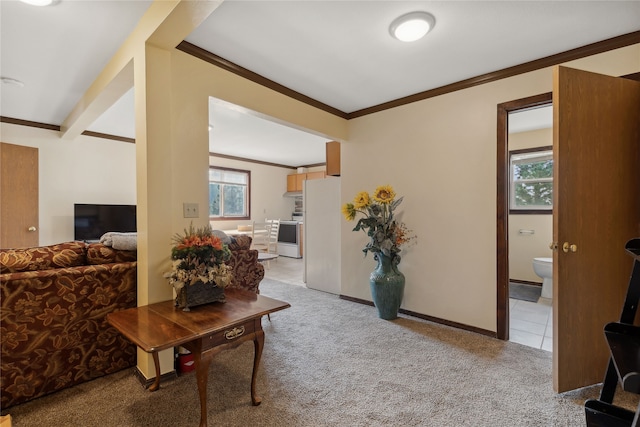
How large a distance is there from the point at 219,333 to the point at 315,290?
107 inches

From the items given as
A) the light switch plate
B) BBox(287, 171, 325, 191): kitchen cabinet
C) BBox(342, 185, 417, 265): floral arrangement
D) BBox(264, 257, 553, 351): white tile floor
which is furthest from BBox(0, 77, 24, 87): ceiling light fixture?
BBox(287, 171, 325, 191): kitchen cabinet

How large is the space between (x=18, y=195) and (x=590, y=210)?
544cm

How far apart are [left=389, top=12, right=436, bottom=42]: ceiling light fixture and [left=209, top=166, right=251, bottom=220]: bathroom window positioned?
5072mm

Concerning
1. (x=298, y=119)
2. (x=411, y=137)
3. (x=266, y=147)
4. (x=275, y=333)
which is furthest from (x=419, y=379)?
(x=266, y=147)

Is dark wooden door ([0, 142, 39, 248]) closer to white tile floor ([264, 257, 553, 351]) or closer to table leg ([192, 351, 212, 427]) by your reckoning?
white tile floor ([264, 257, 553, 351])

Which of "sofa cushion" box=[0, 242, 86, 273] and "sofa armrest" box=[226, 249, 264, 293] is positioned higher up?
"sofa cushion" box=[0, 242, 86, 273]

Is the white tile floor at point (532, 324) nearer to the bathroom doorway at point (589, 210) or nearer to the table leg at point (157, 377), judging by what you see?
the bathroom doorway at point (589, 210)

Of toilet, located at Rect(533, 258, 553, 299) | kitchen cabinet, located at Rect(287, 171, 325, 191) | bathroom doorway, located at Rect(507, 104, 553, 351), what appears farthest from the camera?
kitchen cabinet, located at Rect(287, 171, 325, 191)

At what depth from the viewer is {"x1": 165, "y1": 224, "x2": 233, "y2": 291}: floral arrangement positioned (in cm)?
160

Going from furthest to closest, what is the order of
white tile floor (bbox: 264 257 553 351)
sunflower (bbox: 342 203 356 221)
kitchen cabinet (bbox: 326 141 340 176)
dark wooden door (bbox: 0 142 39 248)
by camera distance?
kitchen cabinet (bbox: 326 141 340 176)
dark wooden door (bbox: 0 142 39 248)
sunflower (bbox: 342 203 356 221)
white tile floor (bbox: 264 257 553 351)

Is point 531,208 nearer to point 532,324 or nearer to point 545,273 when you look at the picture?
point 545,273

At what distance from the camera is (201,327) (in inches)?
54.2

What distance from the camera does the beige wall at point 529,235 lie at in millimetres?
4062

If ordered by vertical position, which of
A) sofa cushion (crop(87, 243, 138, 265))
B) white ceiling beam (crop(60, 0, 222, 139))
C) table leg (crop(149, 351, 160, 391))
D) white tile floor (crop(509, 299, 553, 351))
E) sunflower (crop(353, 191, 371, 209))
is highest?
white ceiling beam (crop(60, 0, 222, 139))
